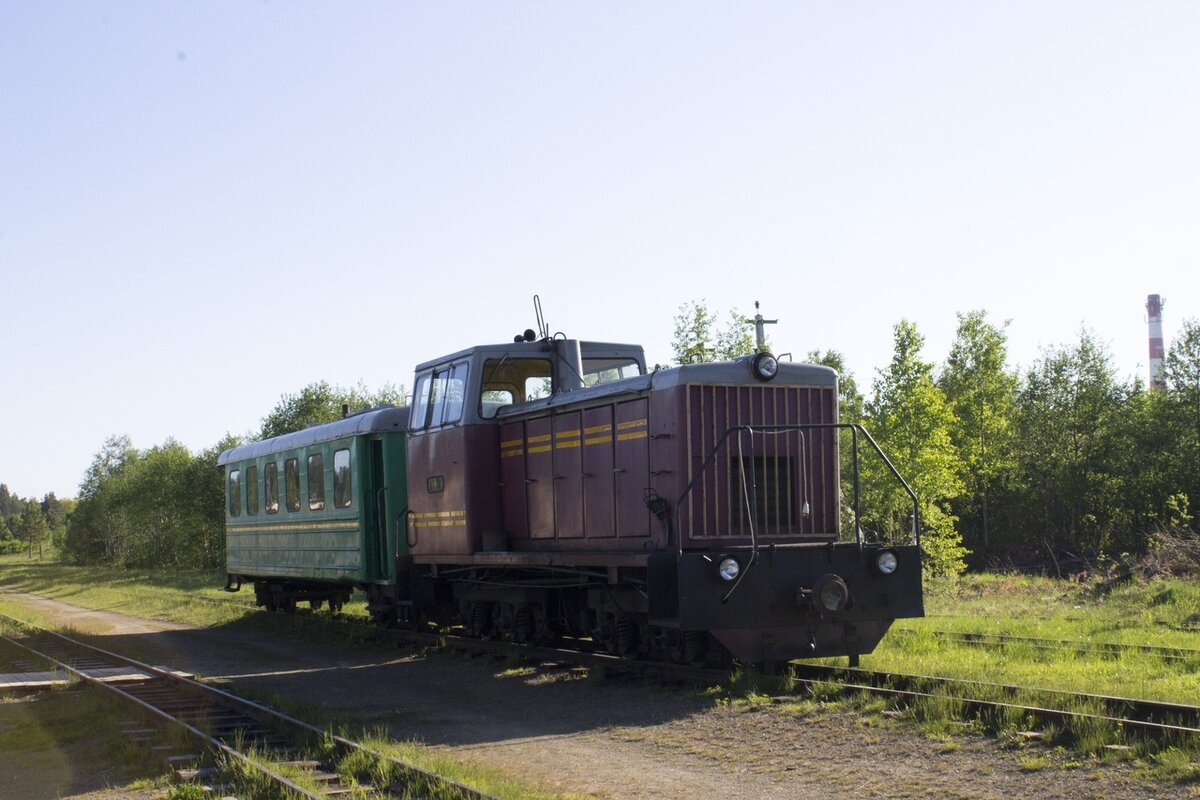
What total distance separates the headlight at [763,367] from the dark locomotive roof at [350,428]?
20.6 ft

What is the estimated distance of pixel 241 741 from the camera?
834 cm

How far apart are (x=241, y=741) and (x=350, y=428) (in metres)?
8.03

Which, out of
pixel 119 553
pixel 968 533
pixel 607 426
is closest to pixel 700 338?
pixel 968 533

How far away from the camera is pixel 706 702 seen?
31.0ft

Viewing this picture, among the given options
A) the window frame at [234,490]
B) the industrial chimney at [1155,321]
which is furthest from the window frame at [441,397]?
the industrial chimney at [1155,321]

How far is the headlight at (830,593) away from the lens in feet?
31.7

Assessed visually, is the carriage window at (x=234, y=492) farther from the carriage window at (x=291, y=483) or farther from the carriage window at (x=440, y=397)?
the carriage window at (x=440, y=397)

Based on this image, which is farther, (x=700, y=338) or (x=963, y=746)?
(x=700, y=338)

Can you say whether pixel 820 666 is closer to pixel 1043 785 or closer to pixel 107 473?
pixel 1043 785

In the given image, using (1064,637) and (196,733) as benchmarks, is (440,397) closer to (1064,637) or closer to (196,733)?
(196,733)

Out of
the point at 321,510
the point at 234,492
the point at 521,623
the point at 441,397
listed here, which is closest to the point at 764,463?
the point at 521,623

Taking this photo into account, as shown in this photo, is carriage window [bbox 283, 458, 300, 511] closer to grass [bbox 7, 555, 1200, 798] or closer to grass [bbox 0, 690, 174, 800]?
grass [bbox 7, 555, 1200, 798]

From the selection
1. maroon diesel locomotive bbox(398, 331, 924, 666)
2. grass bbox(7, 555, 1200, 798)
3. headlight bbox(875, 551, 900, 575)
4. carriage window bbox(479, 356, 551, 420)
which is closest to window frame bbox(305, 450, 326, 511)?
→ grass bbox(7, 555, 1200, 798)

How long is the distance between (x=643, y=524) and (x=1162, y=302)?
2665 inches
